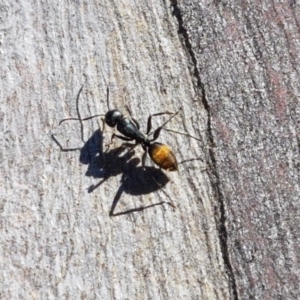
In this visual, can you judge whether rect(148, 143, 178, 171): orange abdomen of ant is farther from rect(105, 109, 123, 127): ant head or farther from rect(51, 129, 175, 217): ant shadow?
rect(105, 109, 123, 127): ant head

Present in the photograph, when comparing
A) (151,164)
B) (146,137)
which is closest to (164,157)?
(151,164)

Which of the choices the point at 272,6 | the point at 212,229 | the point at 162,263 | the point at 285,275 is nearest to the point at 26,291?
the point at 162,263

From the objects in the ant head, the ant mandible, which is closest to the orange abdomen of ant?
the ant mandible

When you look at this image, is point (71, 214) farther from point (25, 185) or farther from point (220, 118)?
point (220, 118)

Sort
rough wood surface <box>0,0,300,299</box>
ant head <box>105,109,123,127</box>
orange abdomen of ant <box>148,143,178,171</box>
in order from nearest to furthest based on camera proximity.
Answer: rough wood surface <box>0,0,300,299</box>
orange abdomen of ant <box>148,143,178,171</box>
ant head <box>105,109,123,127</box>

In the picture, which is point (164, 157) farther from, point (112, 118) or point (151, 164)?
point (112, 118)

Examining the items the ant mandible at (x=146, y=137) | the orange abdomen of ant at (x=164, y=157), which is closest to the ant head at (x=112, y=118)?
the ant mandible at (x=146, y=137)

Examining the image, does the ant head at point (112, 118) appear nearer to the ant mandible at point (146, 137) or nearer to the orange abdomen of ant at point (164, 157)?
the ant mandible at point (146, 137)

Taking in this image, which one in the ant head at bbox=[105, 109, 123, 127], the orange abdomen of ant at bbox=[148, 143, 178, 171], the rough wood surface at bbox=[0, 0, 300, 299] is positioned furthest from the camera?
the ant head at bbox=[105, 109, 123, 127]
